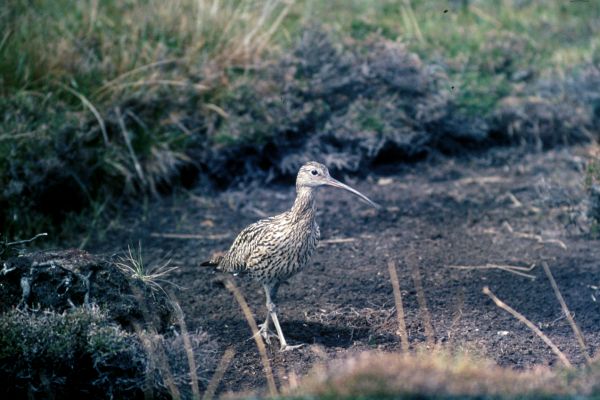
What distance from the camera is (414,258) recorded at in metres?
6.57

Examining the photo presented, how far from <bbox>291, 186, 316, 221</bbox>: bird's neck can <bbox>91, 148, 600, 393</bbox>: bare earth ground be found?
0.73m

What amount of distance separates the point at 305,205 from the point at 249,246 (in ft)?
1.47

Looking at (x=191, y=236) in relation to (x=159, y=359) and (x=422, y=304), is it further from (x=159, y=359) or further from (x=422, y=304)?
(x=159, y=359)

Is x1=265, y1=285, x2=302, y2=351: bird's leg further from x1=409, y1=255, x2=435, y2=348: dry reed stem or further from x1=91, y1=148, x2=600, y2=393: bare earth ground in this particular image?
x1=409, y1=255, x2=435, y2=348: dry reed stem

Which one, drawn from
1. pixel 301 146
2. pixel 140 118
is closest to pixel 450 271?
pixel 301 146

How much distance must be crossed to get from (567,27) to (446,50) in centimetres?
191

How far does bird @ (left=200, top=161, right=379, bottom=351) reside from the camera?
532cm

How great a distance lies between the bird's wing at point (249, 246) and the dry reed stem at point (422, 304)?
112cm

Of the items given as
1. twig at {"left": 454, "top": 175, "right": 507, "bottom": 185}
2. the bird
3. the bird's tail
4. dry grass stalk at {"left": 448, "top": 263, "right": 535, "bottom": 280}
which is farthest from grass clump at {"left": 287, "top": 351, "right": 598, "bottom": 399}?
twig at {"left": 454, "top": 175, "right": 507, "bottom": 185}

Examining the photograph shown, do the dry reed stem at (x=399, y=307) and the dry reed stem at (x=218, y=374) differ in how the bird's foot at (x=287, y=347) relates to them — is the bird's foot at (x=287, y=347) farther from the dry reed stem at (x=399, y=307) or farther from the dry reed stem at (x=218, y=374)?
the dry reed stem at (x=399, y=307)

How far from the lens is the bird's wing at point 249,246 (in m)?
5.41

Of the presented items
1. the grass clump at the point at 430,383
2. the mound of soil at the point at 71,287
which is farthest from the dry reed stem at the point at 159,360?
the grass clump at the point at 430,383

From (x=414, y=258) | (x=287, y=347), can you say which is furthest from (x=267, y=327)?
(x=414, y=258)

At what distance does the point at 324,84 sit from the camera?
8.48m
